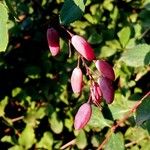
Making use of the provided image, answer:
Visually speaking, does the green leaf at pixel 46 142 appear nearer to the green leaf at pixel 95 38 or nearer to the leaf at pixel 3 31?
the green leaf at pixel 95 38

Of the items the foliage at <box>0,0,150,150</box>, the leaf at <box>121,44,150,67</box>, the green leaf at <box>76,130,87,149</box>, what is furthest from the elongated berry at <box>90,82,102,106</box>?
the green leaf at <box>76,130,87,149</box>

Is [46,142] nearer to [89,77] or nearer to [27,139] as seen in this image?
[27,139]

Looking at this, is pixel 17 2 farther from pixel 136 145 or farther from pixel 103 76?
pixel 103 76

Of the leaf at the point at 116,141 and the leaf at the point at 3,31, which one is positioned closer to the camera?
the leaf at the point at 3,31

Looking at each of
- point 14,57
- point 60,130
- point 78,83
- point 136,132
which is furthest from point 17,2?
point 78,83

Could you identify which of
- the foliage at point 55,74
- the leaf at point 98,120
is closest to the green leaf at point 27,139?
the foliage at point 55,74

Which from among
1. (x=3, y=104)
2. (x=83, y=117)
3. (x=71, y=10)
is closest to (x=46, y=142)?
(x=3, y=104)

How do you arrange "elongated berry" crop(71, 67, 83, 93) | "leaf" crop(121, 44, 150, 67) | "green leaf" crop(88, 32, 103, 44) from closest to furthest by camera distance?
1. "elongated berry" crop(71, 67, 83, 93)
2. "leaf" crop(121, 44, 150, 67)
3. "green leaf" crop(88, 32, 103, 44)

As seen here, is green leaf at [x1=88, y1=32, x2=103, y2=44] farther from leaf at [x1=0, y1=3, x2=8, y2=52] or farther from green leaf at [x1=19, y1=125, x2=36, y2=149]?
leaf at [x1=0, y1=3, x2=8, y2=52]
